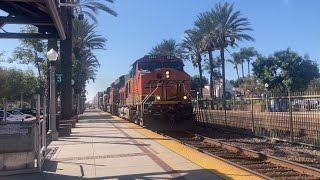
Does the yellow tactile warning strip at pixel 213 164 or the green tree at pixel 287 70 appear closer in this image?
the yellow tactile warning strip at pixel 213 164

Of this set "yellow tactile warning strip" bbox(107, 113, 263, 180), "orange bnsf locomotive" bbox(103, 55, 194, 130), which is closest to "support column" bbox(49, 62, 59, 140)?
"yellow tactile warning strip" bbox(107, 113, 263, 180)

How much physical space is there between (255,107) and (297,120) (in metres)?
3.61

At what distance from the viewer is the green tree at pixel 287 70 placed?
61.2 m

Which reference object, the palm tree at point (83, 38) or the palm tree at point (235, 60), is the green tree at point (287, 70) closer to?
the palm tree at point (83, 38)

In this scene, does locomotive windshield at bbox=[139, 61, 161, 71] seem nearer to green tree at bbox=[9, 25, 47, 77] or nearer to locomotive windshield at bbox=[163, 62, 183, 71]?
locomotive windshield at bbox=[163, 62, 183, 71]

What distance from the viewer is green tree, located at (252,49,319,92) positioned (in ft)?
201

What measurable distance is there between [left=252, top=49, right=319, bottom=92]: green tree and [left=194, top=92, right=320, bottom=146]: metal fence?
39.5 meters

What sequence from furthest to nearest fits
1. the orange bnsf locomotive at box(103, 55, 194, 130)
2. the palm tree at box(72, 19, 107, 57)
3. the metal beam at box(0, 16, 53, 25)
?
1. the palm tree at box(72, 19, 107, 57)
2. the orange bnsf locomotive at box(103, 55, 194, 130)
3. the metal beam at box(0, 16, 53, 25)

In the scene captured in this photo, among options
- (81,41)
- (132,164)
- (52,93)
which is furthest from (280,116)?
(81,41)

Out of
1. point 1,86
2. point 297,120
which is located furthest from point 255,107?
point 1,86

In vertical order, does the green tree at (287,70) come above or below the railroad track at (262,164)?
above

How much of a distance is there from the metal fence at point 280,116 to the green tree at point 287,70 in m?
39.5

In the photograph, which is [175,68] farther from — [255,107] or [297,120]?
[297,120]

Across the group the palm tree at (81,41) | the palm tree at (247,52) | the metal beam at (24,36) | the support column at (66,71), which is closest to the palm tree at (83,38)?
the palm tree at (81,41)
